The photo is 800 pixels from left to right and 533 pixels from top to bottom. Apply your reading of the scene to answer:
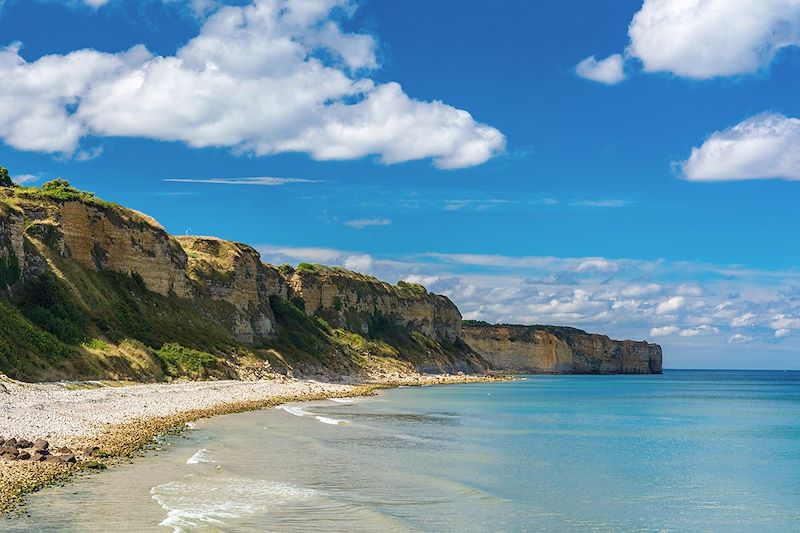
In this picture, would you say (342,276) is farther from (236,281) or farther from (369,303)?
(236,281)

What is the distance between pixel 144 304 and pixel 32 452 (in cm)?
4892

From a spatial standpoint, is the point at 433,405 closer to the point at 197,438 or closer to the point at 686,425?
the point at 686,425

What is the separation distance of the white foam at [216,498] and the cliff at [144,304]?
2493cm

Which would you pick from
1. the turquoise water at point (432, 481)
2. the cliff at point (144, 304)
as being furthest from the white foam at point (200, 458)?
the cliff at point (144, 304)

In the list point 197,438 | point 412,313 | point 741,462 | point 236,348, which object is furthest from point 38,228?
point 412,313

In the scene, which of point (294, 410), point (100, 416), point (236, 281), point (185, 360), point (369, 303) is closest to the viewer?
point (100, 416)

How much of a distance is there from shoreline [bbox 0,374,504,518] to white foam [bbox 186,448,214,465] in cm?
168

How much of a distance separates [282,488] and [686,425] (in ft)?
109

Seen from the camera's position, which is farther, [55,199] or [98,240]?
[98,240]

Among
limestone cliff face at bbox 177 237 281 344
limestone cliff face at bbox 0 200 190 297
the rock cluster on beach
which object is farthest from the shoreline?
limestone cliff face at bbox 177 237 281 344

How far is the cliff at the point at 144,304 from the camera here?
5019cm

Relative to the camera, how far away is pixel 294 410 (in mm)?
45344

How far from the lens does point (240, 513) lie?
16.6 m

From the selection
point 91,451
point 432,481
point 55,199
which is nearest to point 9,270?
point 55,199
